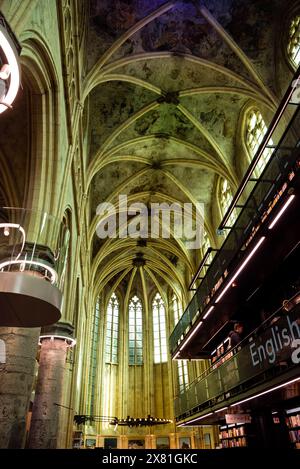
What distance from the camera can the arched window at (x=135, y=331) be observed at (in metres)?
25.9

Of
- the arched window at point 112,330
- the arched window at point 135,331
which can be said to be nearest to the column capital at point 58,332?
the arched window at point 112,330

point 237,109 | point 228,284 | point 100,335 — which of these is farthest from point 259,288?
point 100,335

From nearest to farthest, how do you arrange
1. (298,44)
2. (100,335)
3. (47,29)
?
(47,29)
(298,44)
(100,335)

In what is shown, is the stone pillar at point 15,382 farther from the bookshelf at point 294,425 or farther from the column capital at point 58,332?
the bookshelf at point 294,425

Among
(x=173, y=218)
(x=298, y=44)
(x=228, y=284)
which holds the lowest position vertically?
(x=228, y=284)

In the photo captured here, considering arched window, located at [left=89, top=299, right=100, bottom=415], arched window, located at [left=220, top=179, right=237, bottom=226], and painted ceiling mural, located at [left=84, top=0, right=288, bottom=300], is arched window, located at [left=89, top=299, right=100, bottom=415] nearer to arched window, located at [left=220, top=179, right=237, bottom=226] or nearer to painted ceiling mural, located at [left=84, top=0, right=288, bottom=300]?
painted ceiling mural, located at [left=84, top=0, right=288, bottom=300]

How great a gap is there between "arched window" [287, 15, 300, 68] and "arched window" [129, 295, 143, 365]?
21.1 metres

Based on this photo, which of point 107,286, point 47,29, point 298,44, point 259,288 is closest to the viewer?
point 47,29

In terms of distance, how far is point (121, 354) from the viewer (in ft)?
84.0

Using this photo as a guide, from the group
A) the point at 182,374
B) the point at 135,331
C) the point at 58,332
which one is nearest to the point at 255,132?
the point at 58,332

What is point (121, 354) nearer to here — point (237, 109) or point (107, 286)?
point (107, 286)

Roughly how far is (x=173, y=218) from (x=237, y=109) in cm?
829

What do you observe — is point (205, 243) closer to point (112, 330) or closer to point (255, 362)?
point (112, 330)

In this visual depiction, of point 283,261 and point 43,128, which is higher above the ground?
point 43,128
